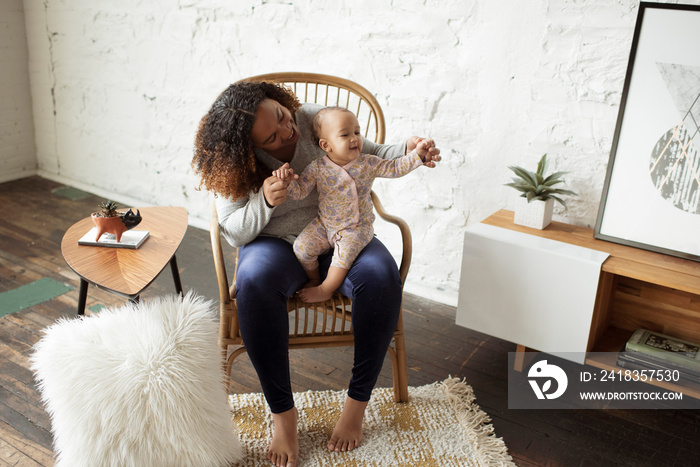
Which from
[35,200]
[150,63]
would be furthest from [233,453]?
[35,200]

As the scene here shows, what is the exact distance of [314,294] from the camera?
1.66 m

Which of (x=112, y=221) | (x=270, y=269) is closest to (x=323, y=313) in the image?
(x=270, y=269)

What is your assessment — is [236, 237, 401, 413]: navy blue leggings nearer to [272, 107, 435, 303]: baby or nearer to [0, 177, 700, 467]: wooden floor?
[272, 107, 435, 303]: baby

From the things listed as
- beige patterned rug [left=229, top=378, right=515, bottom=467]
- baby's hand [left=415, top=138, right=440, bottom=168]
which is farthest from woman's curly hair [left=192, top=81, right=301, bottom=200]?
beige patterned rug [left=229, top=378, right=515, bottom=467]

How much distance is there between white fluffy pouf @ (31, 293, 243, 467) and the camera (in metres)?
1.38

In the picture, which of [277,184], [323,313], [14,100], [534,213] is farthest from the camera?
[14,100]

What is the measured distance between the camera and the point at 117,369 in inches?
54.9

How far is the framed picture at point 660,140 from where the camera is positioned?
1.70m

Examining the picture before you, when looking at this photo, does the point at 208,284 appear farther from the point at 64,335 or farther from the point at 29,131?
the point at 29,131

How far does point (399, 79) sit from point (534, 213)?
2.62 feet

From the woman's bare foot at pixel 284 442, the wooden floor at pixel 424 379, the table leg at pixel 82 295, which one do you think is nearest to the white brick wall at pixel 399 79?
the wooden floor at pixel 424 379

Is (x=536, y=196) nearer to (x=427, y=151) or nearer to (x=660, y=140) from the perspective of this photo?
(x=660, y=140)

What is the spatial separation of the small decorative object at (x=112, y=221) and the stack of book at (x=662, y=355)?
1550 millimetres

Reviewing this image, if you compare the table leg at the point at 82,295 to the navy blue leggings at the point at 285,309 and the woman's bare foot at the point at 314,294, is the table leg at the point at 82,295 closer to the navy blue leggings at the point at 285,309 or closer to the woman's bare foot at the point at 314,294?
the navy blue leggings at the point at 285,309
